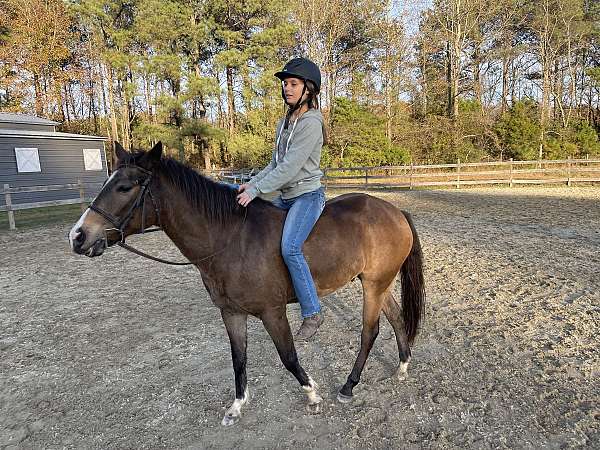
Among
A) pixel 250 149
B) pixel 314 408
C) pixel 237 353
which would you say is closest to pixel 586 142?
pixel 250 149

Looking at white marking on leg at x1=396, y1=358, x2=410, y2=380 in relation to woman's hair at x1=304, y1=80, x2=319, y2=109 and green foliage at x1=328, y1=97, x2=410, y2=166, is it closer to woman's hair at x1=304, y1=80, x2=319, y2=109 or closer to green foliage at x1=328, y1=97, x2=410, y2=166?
woman's hair at x1=304, y1=80, x2=319, y2=109

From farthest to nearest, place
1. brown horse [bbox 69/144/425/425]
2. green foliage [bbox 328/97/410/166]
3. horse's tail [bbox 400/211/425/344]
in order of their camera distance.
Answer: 1. green foliage [bbox 328/97/410/166]
2. horse's tail [bbox 400/211/425/344]
3. brown horse [bbox 69/144/425/425]

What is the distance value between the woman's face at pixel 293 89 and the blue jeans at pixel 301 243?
0.69 meters

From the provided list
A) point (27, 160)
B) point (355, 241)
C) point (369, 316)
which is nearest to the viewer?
point (355, 241)

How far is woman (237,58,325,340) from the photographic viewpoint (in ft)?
8.33

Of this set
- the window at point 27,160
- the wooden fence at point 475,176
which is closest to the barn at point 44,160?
the window at point 27,160

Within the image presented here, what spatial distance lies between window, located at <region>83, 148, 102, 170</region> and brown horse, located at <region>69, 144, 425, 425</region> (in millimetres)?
20655

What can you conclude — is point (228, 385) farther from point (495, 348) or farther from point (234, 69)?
point (234, 69)

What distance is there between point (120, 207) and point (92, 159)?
21117mm

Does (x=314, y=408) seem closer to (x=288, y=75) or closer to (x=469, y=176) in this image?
(x=288, y=75)

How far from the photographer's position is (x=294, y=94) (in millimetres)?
2643

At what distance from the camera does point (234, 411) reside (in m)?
2.72

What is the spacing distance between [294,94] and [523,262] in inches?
215

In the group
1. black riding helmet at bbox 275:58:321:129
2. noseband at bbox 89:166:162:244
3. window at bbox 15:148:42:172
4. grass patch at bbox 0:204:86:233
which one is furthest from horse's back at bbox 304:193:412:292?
window at bbox 15:148:42:172
